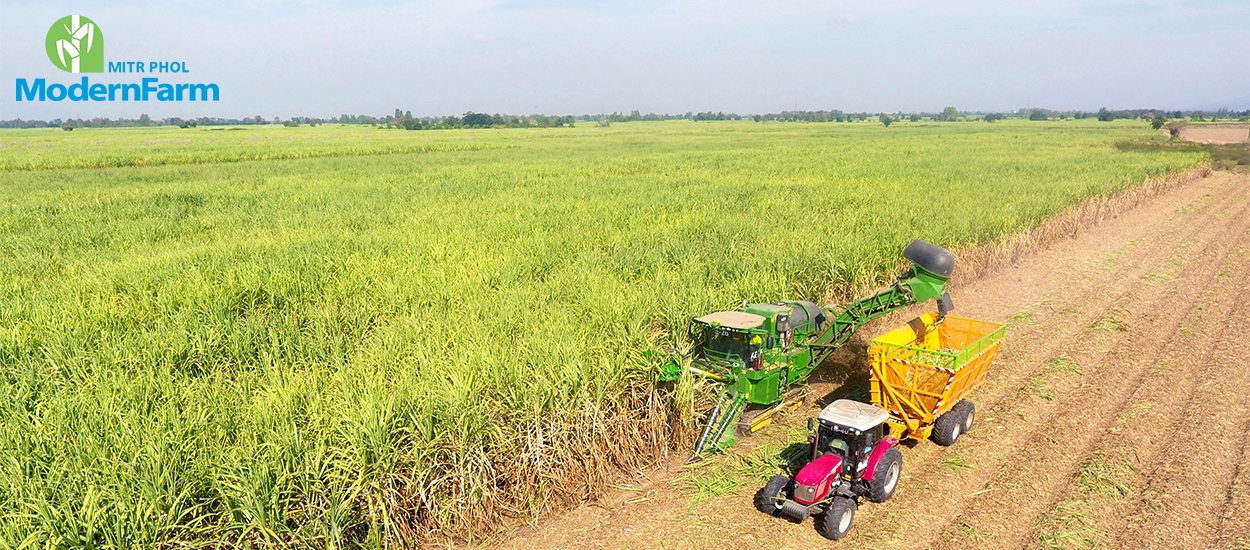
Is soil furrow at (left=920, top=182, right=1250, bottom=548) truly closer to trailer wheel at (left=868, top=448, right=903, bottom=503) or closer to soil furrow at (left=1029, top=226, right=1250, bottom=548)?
soil furrow at (left=1029, top=226, right=1250, bottom=548)

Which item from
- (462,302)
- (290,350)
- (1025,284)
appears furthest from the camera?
(1025,284)

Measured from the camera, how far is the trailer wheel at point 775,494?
5250 millimetres

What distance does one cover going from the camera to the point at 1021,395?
7.64 meters

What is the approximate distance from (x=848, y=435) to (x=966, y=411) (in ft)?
6.63

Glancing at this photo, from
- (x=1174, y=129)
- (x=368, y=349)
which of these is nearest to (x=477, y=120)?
(x=1174, y=129)

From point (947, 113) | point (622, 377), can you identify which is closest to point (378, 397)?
point (622, 377)

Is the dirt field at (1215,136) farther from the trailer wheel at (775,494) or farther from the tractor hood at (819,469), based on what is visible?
the trailer wheel at (775,494)

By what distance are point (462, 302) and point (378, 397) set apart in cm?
320

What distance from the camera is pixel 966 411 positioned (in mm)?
6602

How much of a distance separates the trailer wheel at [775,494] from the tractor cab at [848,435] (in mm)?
406

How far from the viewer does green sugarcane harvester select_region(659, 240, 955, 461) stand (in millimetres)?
6344

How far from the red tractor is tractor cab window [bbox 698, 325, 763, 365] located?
97cm

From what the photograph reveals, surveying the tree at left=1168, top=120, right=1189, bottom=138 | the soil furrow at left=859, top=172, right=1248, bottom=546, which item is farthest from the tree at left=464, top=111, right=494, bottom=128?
the soil furrow at left=859, top=172, right=1248, bottom=546

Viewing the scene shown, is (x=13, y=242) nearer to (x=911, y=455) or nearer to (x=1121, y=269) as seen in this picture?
(x=911, y=455)
